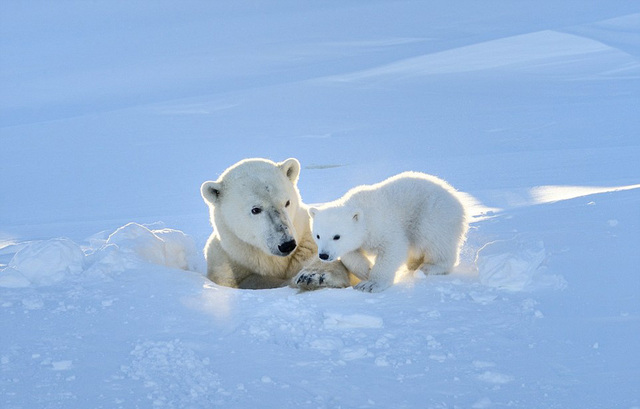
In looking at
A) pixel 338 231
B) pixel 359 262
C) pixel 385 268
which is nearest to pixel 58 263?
pixel 338 231

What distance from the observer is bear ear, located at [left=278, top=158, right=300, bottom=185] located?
16.0 feet

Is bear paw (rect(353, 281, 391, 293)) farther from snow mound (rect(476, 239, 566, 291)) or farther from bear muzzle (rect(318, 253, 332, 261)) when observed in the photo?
snow mound (rect(476, 239, 566, 291))

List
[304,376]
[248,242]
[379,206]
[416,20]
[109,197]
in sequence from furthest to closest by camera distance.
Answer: [416,20], [109,197], [248,242], [379,206], [304,376]

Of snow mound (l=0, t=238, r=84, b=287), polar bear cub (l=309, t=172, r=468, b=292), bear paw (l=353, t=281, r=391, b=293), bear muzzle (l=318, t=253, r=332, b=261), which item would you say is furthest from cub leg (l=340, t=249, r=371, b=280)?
snow mound (l=0, t=238, r=84, b=287)

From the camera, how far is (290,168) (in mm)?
4941

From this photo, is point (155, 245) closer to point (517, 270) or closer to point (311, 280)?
point (311, 280)

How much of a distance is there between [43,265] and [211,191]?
3.82ft

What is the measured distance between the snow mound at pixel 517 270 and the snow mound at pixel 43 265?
7.54ft

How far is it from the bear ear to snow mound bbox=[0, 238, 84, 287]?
1.41 meters

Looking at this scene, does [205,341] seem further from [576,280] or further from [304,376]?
[576,280]

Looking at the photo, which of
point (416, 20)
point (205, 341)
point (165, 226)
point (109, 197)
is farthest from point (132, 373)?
point (416, 20)

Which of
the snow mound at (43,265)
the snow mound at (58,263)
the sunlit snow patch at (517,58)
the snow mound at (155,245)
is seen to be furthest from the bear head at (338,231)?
the sunlit snow patch at (517,58)

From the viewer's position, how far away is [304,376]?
9.71ft

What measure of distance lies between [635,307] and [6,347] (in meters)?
2.84
